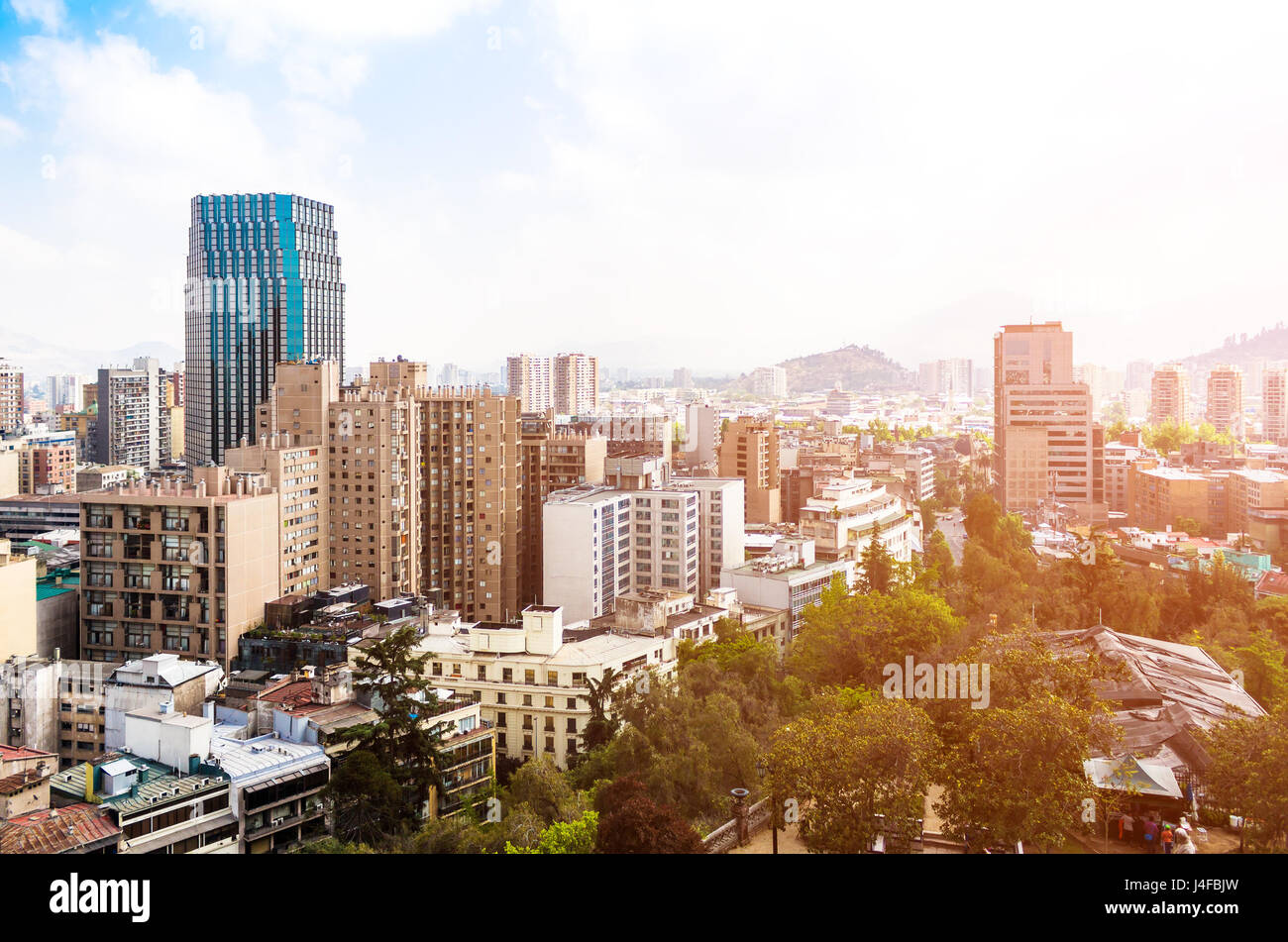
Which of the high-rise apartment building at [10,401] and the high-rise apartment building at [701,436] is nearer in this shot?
the high-rise apartment building at [10,401]

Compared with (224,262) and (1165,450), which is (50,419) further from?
(1165,450)

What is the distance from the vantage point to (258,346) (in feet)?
64.8

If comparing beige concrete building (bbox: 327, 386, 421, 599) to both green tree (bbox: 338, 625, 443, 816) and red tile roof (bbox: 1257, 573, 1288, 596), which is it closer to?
green tree (bbox: 338, 625, 443, 816)

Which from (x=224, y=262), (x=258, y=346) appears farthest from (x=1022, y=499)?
(x=224, y=262)

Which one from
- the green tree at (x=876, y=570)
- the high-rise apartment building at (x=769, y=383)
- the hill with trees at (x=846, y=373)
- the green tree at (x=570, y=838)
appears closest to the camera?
the green tree at (x=570, y=838)

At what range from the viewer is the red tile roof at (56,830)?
4000 millimetres

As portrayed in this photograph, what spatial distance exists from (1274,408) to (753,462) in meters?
8.93

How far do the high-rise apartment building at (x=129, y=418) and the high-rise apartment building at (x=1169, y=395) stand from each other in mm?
20121

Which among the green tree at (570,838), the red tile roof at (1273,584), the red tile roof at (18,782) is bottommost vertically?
the red tile roof at (18,782)

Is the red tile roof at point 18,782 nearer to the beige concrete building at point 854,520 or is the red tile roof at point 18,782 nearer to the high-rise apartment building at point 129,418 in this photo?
the beige concrete building at point 854,520

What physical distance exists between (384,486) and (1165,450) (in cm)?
812

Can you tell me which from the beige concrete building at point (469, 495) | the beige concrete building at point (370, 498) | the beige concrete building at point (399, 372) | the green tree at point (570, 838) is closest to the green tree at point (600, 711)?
the green tree at point (570, 838)

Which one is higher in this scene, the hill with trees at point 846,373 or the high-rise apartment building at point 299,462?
the hill with trees at point 846,373
